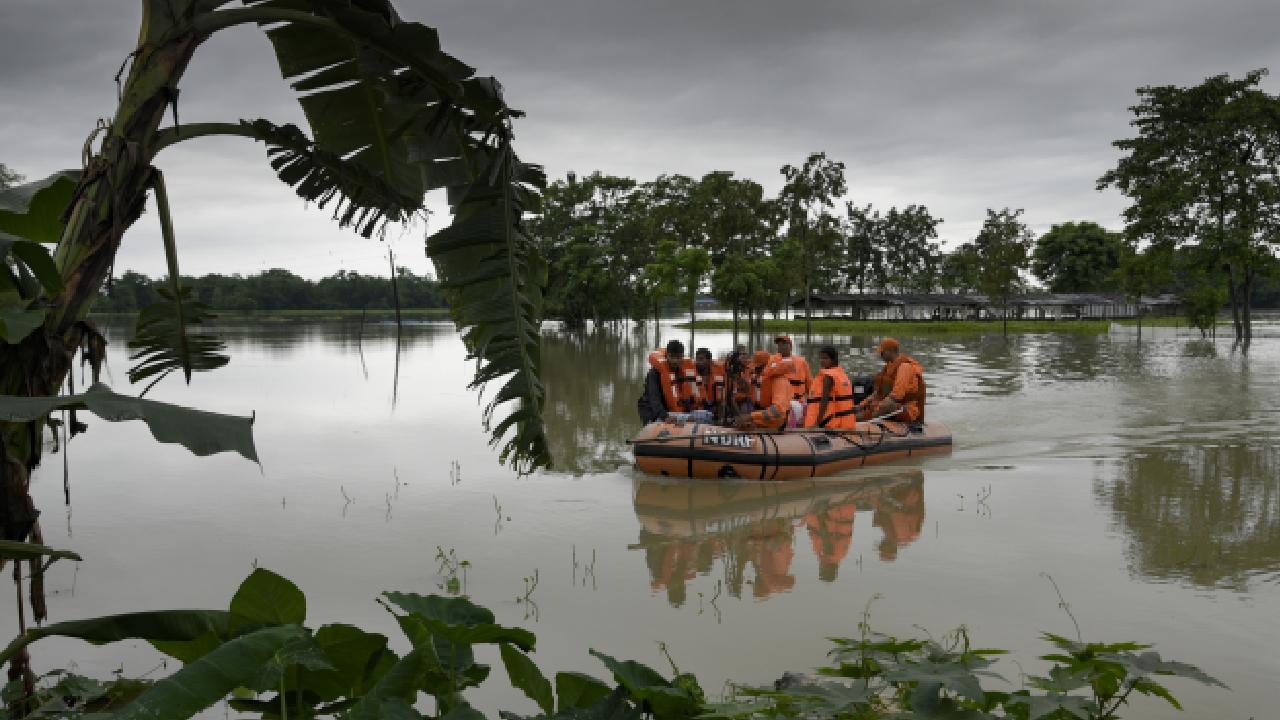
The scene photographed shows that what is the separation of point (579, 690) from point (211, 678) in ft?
2.51

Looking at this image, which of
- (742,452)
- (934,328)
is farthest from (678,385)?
(934,328)

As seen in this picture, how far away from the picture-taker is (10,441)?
2225mm

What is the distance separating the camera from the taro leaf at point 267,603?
1.94 meters

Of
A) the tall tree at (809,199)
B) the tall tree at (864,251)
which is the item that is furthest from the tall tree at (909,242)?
the tall tree at (809,199)

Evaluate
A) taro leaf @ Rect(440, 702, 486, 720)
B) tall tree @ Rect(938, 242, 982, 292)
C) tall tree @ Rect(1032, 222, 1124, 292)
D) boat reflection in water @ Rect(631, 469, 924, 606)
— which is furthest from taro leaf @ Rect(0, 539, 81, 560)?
tall tree @ Rect(1032, 222, 1124, 292)

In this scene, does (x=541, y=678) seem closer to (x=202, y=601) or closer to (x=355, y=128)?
(x=355, y=128)

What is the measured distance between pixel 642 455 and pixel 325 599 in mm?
5012

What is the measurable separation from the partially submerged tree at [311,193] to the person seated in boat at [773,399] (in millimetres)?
8510

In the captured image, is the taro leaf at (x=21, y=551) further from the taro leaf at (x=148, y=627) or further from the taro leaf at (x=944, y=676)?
the taro leaf at (x=944, y=676)

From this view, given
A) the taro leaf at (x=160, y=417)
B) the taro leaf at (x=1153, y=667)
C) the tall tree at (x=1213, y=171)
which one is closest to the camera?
the taro leaf at (x=160, y=417)

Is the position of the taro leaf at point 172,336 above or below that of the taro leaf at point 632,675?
above

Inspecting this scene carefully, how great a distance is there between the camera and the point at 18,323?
2.07m

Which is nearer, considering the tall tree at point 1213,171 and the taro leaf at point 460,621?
the taro leaf at point 460,621

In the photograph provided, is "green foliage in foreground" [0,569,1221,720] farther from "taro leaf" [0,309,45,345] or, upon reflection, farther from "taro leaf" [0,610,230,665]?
"taro leaf" [0,309,45,345]
